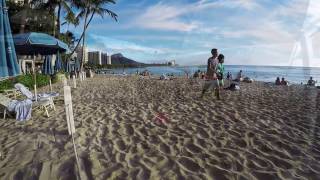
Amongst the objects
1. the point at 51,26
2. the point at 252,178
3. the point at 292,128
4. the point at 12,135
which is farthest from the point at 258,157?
the point at 51,26

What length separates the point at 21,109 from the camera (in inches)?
294

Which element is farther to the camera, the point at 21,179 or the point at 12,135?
the point at 12,135

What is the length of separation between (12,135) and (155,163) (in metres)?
3.28

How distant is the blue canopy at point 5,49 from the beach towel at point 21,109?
83.7 inches

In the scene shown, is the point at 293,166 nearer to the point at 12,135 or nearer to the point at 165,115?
the point at 165,115

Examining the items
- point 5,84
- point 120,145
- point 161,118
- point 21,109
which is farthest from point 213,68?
point 5,84

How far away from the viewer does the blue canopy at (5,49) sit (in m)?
5.16

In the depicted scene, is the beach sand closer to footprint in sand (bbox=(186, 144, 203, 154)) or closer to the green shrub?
footprint in sand (bbox=(186, 144, 203, 154))

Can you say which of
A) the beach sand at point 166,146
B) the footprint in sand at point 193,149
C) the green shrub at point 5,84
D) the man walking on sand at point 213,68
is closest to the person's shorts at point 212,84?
the man walking on sand at point 213,68

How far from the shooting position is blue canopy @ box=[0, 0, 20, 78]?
516 centimetres

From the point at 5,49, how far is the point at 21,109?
2569mm

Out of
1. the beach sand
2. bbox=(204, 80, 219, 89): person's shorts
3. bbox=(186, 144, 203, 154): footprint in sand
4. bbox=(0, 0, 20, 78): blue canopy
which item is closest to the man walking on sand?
bbox=(204, 80, 219, 89): person's shorts

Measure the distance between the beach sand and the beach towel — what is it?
7.9 inches

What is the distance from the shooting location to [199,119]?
24.0 feet
